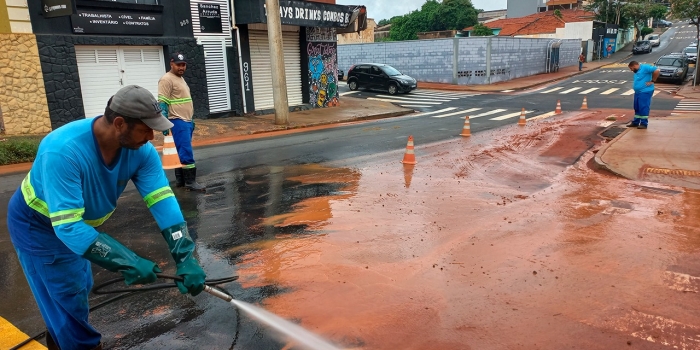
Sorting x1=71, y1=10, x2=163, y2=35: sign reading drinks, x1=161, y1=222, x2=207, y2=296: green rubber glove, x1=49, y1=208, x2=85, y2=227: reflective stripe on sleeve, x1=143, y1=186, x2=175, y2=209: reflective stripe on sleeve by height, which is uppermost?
x1=71, y1=10, x2=163, y2=35: sign reading drinks

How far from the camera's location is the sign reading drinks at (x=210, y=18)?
15.3m

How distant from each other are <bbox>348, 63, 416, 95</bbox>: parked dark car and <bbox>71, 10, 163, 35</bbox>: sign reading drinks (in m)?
14.5

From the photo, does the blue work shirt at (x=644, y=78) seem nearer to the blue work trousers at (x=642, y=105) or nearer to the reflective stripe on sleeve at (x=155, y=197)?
the blue work trousers at (x=642, y=105)

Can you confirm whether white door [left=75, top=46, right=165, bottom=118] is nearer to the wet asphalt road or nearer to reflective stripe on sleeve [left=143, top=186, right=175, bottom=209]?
the wet asphalt road

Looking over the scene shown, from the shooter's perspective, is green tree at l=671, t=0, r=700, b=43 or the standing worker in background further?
green tree at l=671, t=0, r=700, b=43

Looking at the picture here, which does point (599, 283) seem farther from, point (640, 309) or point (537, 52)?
point (537, 52)

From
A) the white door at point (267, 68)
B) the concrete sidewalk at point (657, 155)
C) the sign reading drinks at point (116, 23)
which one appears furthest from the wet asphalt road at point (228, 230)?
the white door at point (267, 68)

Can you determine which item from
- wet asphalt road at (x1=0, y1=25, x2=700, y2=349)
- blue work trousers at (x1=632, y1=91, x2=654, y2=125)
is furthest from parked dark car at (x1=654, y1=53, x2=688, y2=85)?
wet asphalt road at (x1=0, y1=25, x2=700, y2=349)

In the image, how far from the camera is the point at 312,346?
10.6ft

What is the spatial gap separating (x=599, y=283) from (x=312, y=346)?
2519 mm

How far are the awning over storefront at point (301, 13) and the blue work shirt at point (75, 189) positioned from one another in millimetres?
14067

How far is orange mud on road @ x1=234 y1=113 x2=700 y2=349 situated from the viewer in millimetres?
3424

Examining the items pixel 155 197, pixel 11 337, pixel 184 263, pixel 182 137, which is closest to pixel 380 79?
pixel 182 137

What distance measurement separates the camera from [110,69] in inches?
536
